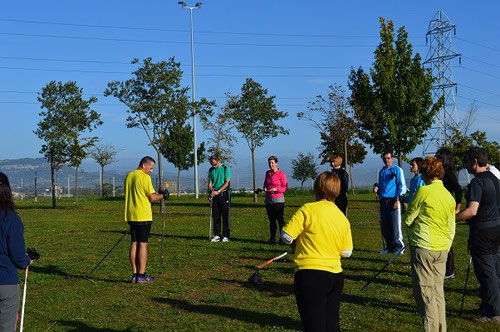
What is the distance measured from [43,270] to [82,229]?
869 centimetres

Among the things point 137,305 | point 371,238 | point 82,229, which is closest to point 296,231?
point 137,305

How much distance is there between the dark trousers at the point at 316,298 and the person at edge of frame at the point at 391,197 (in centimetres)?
750

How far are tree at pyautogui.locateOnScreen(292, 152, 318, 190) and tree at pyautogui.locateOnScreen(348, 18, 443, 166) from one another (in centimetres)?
3713

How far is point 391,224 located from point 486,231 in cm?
536

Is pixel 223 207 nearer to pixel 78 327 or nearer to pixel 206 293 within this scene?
pixel 206 293

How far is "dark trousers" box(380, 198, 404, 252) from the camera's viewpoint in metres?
12.7

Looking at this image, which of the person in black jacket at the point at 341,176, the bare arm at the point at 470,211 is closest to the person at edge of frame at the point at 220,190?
the person in black jacket at the point at 341,176

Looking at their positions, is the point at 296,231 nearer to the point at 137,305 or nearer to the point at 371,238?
the point at 137,305

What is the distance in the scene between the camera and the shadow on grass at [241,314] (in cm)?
751

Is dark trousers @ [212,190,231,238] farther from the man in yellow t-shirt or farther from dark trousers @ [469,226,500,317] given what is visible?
dark trousers @ [469,226,500,317]

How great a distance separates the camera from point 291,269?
1116 centimetres

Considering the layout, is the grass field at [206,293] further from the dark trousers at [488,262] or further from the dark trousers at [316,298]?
the dark trousers at [316,298]

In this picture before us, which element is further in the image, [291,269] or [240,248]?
[240,248]

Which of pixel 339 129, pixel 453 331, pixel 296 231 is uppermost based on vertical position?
pixel 339 129
